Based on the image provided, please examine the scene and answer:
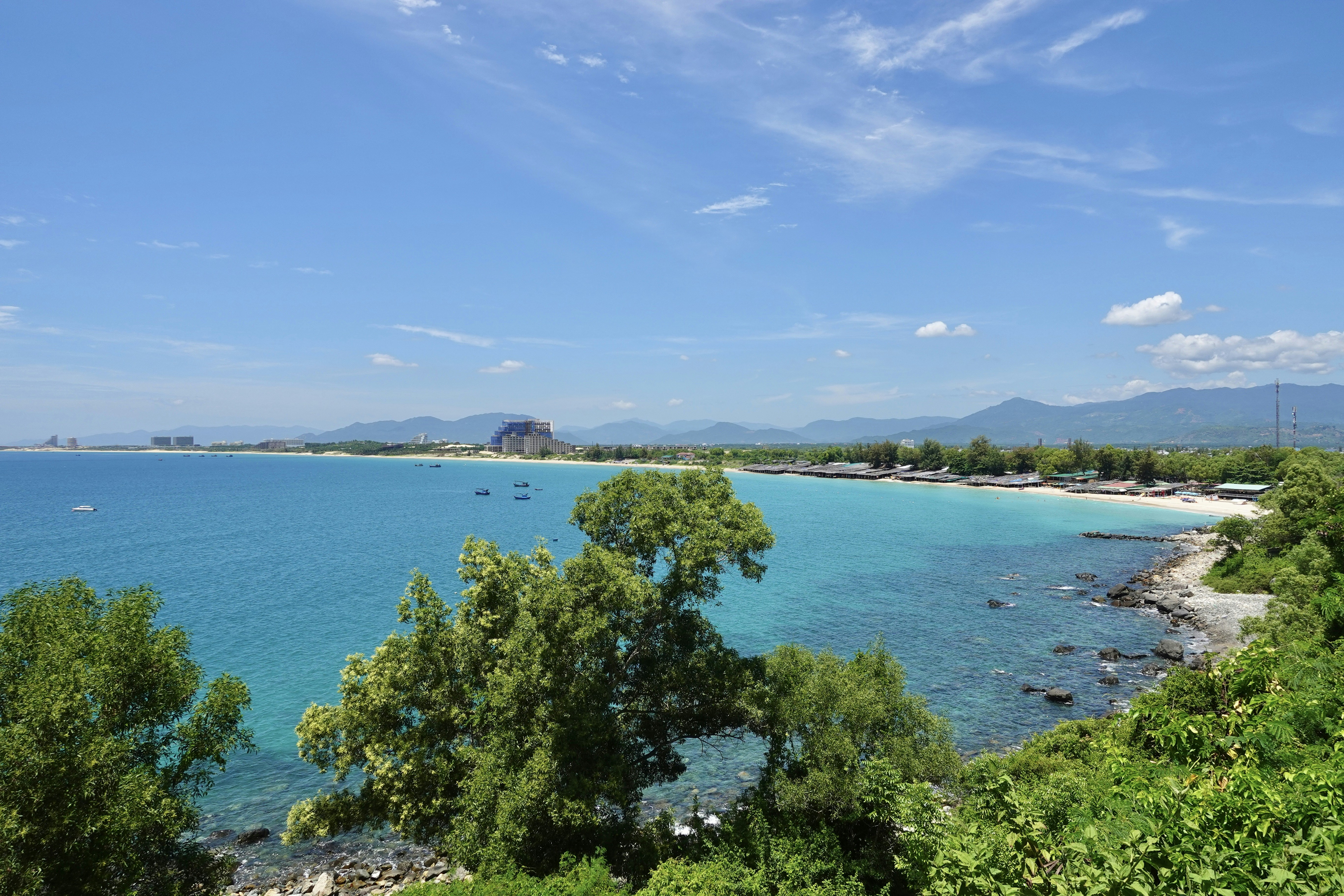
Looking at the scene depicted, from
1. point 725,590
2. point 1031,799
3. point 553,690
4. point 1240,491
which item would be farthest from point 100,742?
point 1240,491

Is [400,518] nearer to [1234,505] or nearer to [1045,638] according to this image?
[1045,638]

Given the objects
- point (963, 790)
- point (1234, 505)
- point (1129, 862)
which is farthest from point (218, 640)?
point (1234, 505)

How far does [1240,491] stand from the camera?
399 ft

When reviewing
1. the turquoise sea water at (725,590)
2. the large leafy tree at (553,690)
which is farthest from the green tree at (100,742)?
the turquoise sea water at (725,590)

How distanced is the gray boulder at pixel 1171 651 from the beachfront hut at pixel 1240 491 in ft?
354

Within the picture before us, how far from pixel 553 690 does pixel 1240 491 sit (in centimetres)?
15566

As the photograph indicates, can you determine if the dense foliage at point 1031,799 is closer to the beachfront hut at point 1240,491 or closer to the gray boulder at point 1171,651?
the gray boulder at point 1171,651

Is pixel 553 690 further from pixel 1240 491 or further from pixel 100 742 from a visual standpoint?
pixel 1240 491

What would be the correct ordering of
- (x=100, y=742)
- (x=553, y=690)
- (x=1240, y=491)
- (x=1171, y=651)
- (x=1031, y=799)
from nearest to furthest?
(x=1031, y=799)
(x=100, y=742)
(x=553, y=690)
(x=1171, y=651)
(x=1240, y=491)

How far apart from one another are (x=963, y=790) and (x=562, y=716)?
Result: 38.5 ft

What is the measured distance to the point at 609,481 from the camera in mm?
17672

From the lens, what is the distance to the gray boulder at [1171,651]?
3653 cm

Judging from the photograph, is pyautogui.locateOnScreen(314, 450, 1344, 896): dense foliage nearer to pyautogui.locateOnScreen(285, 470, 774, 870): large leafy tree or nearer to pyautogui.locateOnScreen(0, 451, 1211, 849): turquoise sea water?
pyautogui.locateOnScreen(285, 470, 774, 870): large leafy tree

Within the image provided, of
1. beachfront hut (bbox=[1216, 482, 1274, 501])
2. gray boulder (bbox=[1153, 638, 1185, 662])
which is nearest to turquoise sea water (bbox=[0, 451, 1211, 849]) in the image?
gray boulder (bbox=[1153, 638, 1185, 662])
